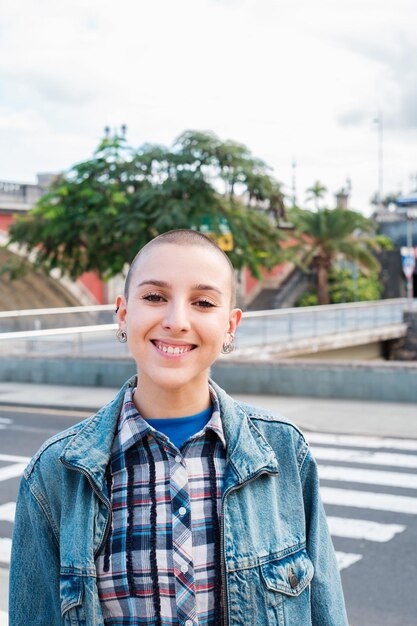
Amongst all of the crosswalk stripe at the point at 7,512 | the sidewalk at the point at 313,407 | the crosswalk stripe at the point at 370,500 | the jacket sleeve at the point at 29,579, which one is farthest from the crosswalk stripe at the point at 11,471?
the jacket sleeve at the point at 29,579

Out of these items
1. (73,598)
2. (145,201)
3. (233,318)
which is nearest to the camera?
(73,598)

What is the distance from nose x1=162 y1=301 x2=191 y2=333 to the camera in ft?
7.21

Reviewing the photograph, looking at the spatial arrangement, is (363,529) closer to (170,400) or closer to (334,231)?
(170,400)

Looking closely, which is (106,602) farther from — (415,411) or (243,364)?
(243,364)

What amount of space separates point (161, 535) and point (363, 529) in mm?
6156

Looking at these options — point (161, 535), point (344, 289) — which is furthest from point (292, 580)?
point (344, 289)

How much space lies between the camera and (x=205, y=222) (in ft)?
91.4

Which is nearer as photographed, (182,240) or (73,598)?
(73,598)

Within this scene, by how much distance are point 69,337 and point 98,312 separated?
264cm

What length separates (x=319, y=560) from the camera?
2324mm

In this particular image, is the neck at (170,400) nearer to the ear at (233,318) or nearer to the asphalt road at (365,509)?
the ear at (233,318)

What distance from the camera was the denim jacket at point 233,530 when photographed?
2135 millimetres

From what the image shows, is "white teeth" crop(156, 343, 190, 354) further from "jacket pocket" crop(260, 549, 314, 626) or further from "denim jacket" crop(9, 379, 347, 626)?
"jacket pocket" crop(260, 549, 314, 626)

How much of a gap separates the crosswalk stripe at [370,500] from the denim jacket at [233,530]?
656cm
